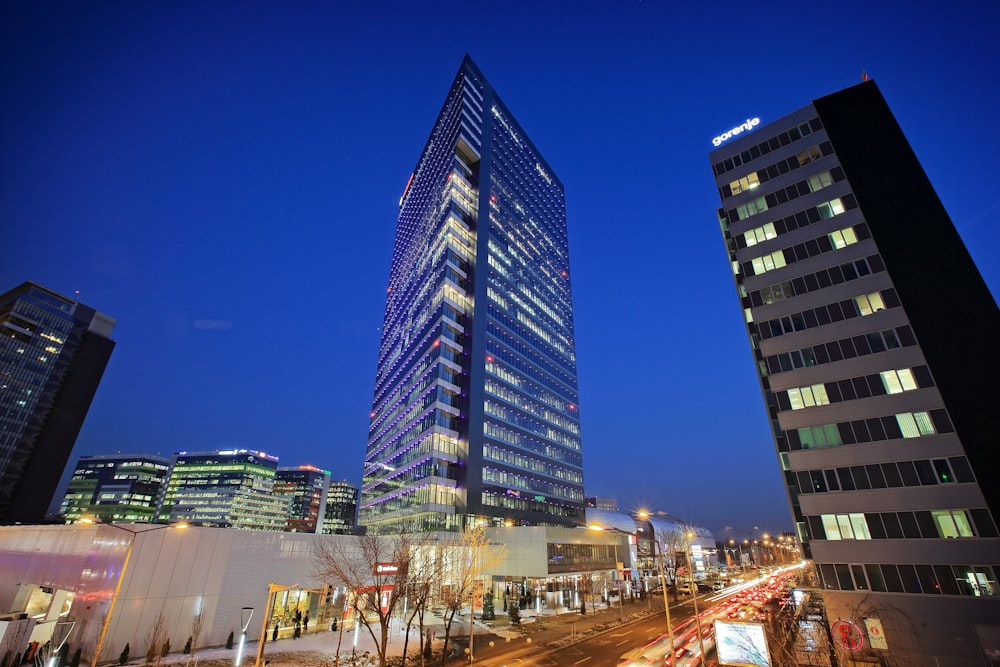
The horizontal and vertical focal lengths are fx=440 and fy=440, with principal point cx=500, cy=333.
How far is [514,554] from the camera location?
65.4m

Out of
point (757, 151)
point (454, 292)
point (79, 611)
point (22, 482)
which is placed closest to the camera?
point (79, 611)

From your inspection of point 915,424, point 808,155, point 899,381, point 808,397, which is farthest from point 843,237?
point 915,424

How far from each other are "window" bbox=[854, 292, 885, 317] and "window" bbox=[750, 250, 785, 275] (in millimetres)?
8196

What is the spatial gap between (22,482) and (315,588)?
502 feet

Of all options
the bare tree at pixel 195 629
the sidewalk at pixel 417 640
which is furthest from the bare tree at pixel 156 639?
the bare tree at pixel 195 629

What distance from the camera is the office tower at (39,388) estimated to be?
129125mm

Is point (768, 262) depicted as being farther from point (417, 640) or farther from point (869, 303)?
point (417, 640)

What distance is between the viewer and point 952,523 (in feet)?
114

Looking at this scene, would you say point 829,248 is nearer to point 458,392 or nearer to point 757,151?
point 757,151

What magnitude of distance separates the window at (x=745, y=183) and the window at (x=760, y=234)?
596 centimetres

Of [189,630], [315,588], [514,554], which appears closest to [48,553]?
[189,630]

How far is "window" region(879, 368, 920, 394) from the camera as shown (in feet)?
128

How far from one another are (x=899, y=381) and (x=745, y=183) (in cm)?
2822

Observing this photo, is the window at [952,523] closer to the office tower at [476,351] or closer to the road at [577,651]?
the road at [577,651]
